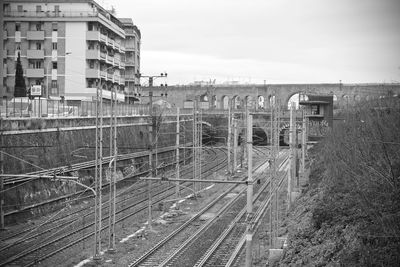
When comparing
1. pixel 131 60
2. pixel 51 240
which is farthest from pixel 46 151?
pixel 131 60

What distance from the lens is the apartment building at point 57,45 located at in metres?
40.4

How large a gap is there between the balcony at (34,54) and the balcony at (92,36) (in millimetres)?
4150

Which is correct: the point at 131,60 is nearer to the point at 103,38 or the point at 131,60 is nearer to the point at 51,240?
the point at 103,38

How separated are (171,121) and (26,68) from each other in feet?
39.9

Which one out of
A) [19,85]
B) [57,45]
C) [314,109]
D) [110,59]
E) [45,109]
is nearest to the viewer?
[45,109]

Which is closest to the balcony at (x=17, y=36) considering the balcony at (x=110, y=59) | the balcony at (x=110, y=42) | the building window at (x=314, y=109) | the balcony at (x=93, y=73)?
the balcony at (x=93, y=73)

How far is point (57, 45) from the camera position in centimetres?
4203

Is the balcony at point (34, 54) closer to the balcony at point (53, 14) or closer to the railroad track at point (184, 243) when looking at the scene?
the balcony at point (53, 14)

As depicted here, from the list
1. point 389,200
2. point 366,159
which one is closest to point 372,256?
point 389,200

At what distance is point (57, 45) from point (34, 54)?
2.34 m

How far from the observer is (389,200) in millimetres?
11258

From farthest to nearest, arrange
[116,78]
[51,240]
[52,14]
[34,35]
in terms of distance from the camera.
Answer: [116,78], [52,14], [34,35], [51,240]

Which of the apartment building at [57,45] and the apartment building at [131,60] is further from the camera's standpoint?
the apartment building at [131,60]

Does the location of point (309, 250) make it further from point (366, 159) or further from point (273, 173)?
point (273, 173)
